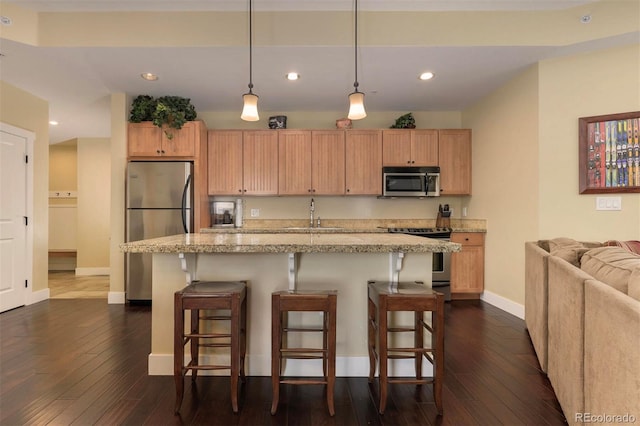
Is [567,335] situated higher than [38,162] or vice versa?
[38,162]

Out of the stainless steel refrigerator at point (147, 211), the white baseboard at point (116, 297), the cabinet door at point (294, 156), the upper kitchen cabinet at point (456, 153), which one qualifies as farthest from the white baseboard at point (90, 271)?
the upper kitchen cabinet at point (456, 153)

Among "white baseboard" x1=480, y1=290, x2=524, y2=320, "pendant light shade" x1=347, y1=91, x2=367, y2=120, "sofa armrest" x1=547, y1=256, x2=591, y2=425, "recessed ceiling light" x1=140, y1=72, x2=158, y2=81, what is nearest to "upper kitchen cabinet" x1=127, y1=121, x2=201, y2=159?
"recessed ceiling light" x1=140, y1=72, x2=158, y2=81

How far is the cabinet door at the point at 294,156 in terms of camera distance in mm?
4246

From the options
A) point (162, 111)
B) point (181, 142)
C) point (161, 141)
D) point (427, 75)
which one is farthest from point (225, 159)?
point (427, 75)

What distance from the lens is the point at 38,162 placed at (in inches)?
155

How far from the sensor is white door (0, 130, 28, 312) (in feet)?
11.4

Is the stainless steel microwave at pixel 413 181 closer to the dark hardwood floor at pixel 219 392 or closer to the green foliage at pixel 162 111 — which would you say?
the dark hardwood floor at pixel 219 392

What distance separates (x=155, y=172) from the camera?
3.78 m

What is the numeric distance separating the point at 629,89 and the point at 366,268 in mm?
3075

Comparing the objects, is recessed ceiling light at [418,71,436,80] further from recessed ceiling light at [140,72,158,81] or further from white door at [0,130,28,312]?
white door at [0,130,28,312]

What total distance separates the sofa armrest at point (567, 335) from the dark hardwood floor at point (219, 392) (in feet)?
0.51

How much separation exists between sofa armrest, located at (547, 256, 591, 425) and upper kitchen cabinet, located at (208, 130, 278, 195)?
3.26 metres

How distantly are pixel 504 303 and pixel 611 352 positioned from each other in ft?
8.80

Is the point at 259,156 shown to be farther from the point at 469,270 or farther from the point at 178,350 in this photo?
the point at 469,270
